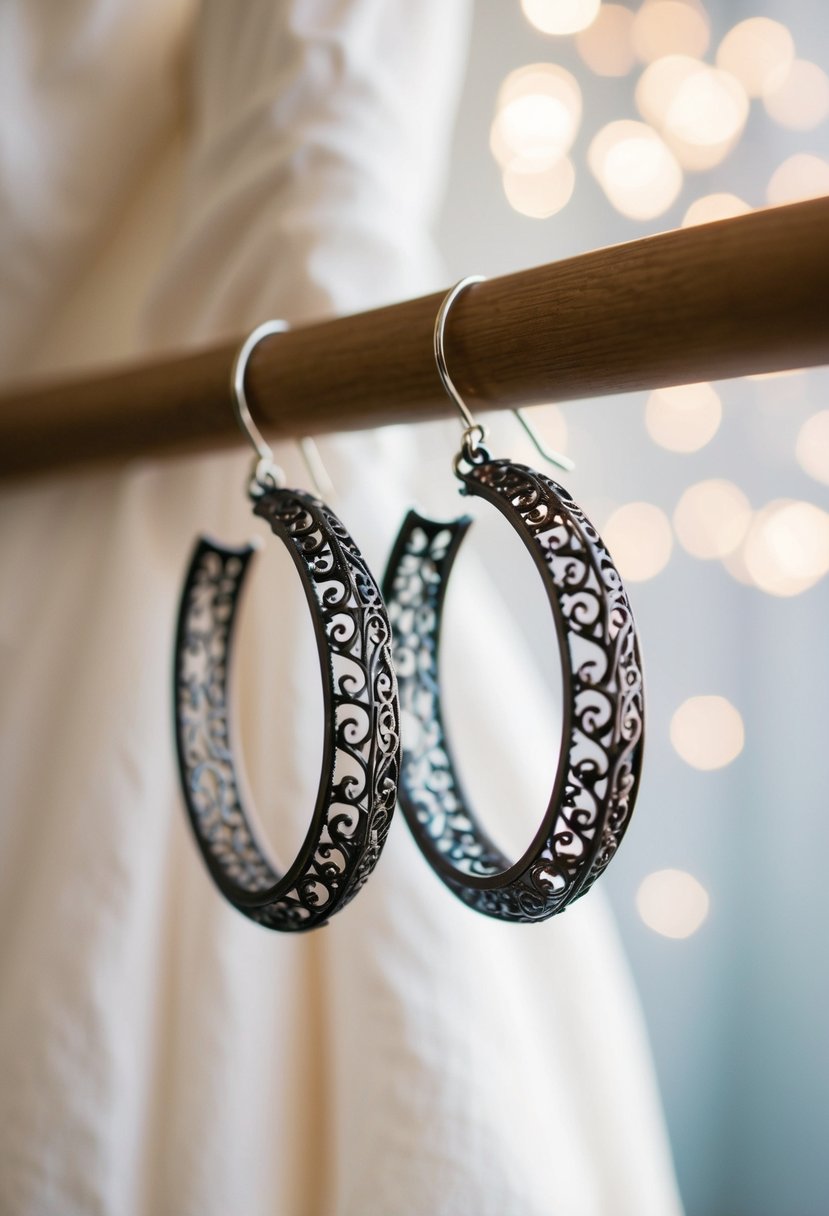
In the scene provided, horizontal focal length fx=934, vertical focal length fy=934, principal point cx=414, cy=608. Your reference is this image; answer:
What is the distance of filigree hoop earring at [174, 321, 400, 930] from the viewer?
1.07ft

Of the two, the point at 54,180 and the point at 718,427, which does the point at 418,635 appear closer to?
the point at 54,180

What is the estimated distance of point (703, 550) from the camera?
100 centimetres

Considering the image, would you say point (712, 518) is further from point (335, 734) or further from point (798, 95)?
point (335, 734)

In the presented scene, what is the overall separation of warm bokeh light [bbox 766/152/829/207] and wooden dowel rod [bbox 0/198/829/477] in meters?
0.70

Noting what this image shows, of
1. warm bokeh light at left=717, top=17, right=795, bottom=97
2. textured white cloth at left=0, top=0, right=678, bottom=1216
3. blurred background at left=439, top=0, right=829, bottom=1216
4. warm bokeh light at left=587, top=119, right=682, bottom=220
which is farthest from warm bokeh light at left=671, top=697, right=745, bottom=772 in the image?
warm bokeh light at left=717, top=17, right=795, bottom=97

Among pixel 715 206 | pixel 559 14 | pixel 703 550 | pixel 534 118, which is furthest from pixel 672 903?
pixel 559 14

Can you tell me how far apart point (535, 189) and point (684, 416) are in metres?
0.29

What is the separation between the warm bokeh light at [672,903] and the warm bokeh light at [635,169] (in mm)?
714

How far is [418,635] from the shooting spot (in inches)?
16.9

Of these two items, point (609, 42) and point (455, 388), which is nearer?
point (455, 388)

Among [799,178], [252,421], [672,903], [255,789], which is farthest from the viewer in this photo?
[672,903]

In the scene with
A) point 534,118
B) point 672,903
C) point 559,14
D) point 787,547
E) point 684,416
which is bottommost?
point 672,903

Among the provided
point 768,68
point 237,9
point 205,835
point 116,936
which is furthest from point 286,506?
point 768,68

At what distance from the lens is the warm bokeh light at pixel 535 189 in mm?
983
